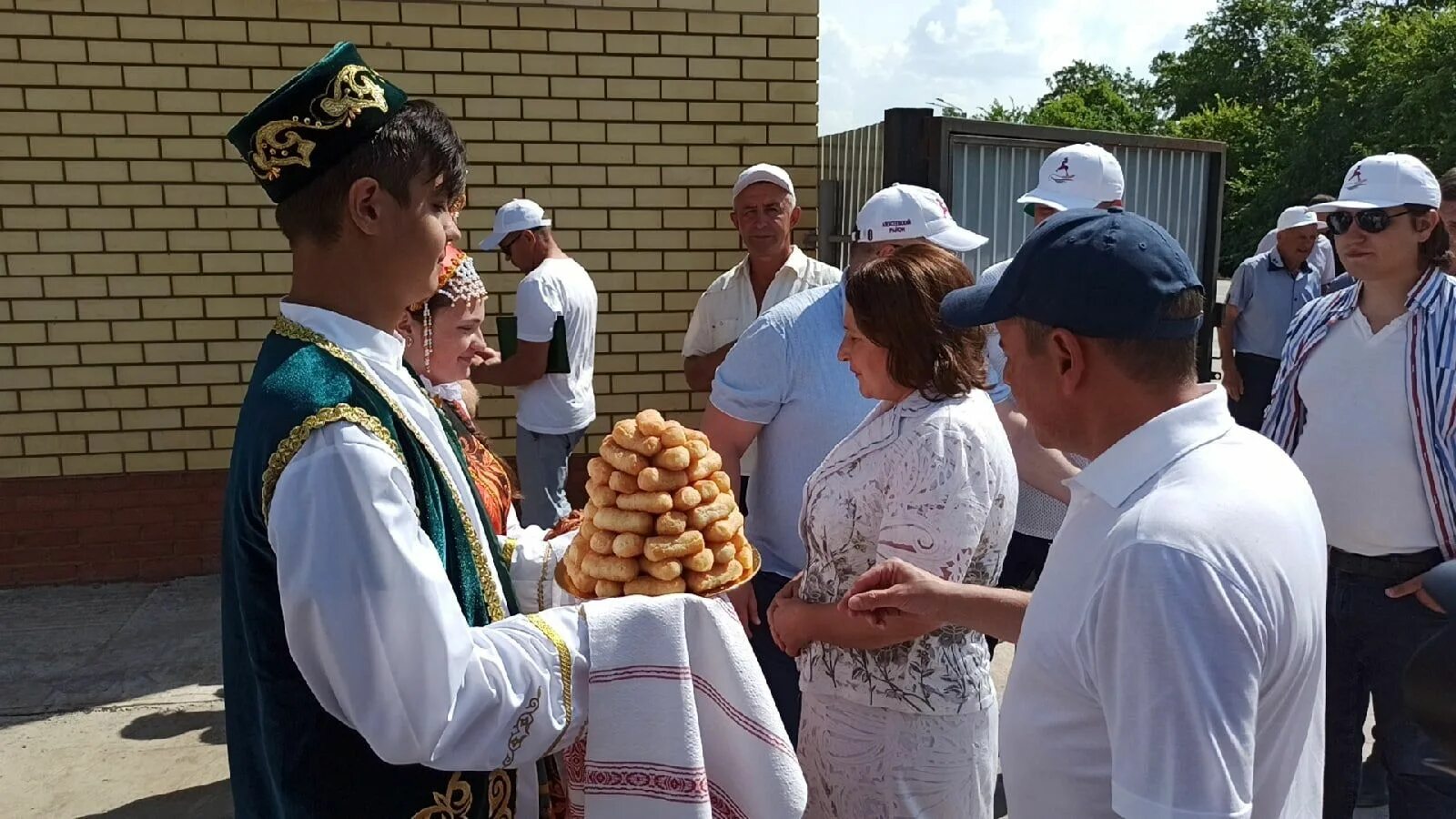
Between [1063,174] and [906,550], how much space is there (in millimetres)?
2983

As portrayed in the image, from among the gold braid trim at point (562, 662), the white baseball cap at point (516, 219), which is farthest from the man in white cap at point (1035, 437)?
the white baseball cap at point (516, 219)

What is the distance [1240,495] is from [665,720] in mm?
905

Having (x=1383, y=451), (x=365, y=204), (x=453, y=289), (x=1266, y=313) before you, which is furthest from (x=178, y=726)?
(x=1266, y=313)

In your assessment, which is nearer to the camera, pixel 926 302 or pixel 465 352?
pixel 926 302

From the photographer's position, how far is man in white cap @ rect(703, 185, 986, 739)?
3.01 m

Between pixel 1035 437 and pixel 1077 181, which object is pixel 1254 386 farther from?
→ pixel 1035 437

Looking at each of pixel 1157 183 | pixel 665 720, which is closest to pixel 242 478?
pixel 665 720

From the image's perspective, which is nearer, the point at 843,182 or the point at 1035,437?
the point at 1035,437

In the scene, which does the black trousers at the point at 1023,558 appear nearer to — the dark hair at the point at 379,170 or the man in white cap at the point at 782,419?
the man in white cap at the point at 782,419

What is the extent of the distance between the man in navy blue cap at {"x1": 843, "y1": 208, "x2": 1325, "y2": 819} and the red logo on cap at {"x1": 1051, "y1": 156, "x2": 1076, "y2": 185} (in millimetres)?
3291

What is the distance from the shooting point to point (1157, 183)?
6.39 m

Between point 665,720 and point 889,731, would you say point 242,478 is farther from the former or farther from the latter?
point 889,731

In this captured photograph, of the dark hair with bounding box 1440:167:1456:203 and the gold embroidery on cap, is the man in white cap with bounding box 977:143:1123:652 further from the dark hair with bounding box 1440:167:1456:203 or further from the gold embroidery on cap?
Result: the dark hair with bounding box 1440:167:1456:203

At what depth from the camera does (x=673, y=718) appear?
170cm
